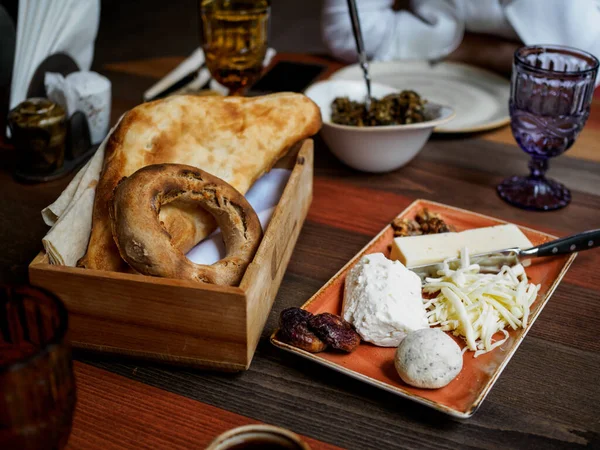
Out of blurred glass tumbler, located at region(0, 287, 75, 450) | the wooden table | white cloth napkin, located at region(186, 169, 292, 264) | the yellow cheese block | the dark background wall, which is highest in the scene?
blurred glass tumbler, located at region(0, 287, 75, 450)

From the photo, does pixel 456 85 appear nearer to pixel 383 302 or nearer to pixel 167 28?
pixel 383 302

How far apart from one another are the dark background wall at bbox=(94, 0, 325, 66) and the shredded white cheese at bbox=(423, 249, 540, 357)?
291cm

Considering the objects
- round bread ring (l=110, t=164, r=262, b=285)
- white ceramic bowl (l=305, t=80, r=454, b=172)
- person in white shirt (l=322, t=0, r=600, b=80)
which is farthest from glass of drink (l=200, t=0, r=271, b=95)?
round bread ring (l=110, t=164, r=262, b=285)

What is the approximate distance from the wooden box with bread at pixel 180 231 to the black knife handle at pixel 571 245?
40 centimetres

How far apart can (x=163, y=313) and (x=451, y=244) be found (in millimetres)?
476

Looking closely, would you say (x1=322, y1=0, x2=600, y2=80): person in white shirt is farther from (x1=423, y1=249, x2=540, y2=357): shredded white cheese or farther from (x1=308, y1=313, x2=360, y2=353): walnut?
(x1=308, y1=313, x2=360, y2=353): walnut

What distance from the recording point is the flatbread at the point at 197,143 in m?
0.93

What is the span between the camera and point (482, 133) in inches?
60.4

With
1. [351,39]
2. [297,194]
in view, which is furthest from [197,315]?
[351,39]

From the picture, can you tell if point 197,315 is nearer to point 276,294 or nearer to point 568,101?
point 276,294

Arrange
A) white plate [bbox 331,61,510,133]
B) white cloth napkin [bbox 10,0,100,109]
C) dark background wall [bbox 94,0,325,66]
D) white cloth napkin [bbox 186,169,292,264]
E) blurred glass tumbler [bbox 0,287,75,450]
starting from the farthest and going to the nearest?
dark background wall [bbox 94,0,325,66] < white plate [bbox 331,61,510,133] < white cloth napkin [bbox 10,0,100,109] < white cloth napkin [bbox 186,169,292,264] < blurred glass tumbler [bbox 0,287,75,450]

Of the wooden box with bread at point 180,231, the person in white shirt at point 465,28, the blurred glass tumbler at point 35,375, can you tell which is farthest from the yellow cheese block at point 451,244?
the person in white shirt at point 465,28

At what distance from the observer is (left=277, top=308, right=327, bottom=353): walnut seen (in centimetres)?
80

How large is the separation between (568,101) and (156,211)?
0.79 m
